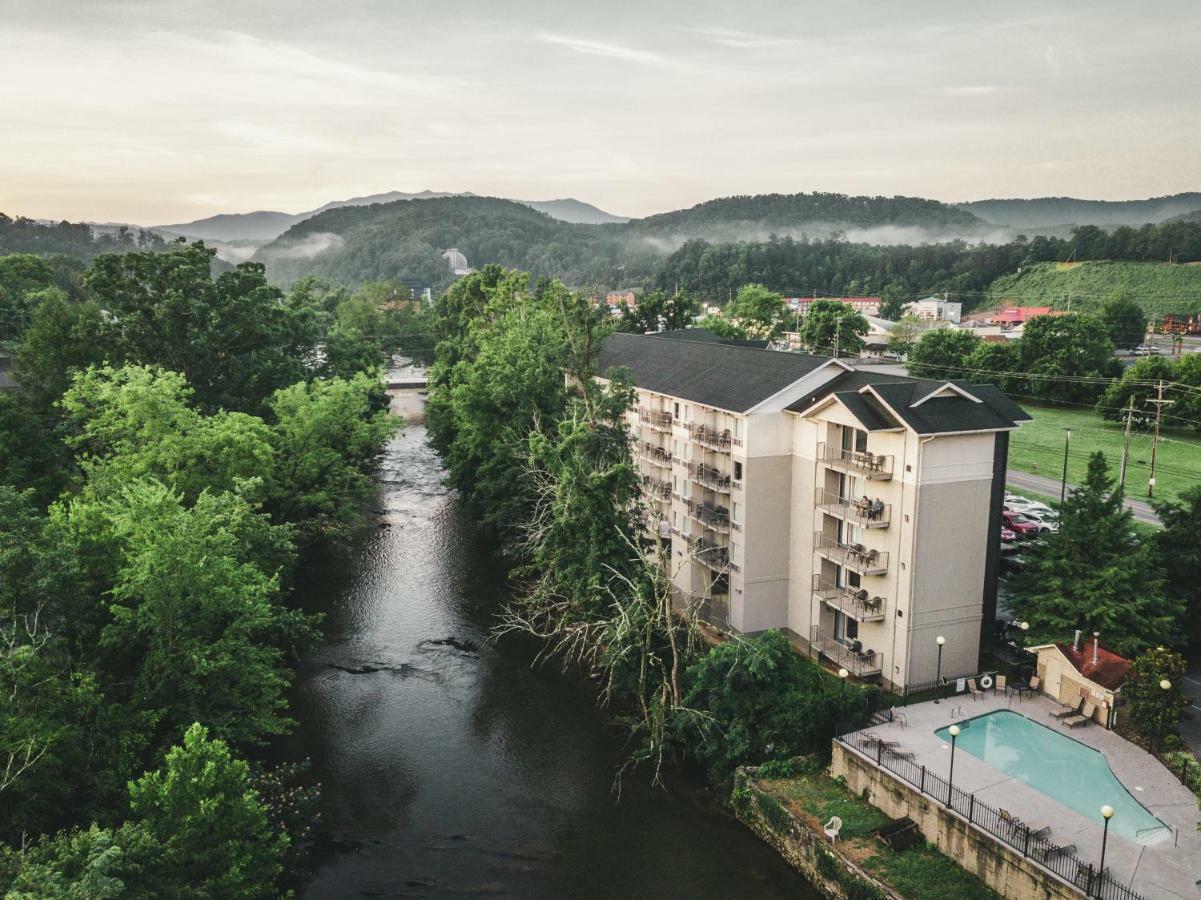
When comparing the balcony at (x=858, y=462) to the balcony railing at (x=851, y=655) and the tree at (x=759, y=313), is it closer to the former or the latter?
the balcony railing at (x=851, y=655)

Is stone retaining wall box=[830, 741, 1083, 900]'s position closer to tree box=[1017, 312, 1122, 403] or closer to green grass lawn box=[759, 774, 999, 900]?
green grass lawn box=[759, 774, 999, 900]

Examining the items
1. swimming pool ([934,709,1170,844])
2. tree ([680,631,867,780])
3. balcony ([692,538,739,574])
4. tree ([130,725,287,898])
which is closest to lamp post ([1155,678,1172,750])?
swimming pool ([934,709,1170,844])

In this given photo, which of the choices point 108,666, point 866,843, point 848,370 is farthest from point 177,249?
point 866,843

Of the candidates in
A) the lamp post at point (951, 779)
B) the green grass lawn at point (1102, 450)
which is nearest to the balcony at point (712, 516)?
the lamp post at point (951, 779)

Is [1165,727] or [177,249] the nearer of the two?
[1165,727]

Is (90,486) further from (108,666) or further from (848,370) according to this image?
(848,370)
